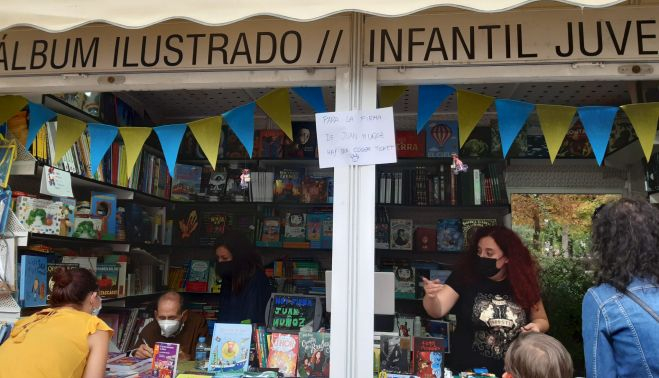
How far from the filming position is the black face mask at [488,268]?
2.49 metres

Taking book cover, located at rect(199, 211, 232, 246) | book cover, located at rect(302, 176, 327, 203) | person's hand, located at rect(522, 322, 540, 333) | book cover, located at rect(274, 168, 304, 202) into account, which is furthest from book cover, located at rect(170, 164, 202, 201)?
person's hand, located at rect(522, 322, 540, 333)

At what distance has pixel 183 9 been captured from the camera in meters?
1.85

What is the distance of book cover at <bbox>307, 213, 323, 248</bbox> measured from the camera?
4121 mm

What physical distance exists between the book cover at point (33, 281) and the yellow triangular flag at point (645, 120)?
2896mm

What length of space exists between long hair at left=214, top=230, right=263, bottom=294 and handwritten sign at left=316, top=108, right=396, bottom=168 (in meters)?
1.72

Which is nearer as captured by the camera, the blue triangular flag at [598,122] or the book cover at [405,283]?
the blue triangular flag at [598,122]

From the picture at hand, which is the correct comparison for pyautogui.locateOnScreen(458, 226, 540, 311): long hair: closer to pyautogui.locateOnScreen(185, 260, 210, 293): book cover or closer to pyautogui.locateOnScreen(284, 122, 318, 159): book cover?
pyautogui.locateOnScreen(284, 122, 318, 159): book cover

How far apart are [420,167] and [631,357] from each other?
272 cm

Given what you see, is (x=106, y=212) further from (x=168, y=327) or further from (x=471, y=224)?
(x=471, y=224)

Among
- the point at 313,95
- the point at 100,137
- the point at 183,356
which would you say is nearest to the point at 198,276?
the point at 183,356

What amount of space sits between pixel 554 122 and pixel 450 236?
1.98m

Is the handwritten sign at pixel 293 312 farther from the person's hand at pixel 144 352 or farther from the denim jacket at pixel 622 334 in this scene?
the denim jacket at pixel 622 334

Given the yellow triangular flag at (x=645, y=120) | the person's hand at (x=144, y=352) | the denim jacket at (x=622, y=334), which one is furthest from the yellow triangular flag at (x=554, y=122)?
the person's hand at (x=144, y=352)

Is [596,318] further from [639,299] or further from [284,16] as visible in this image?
[284,16]
